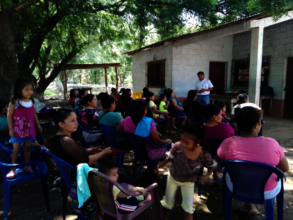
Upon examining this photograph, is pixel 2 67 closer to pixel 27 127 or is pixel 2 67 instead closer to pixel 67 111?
pixel 27 127

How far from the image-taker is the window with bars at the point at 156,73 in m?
8.66

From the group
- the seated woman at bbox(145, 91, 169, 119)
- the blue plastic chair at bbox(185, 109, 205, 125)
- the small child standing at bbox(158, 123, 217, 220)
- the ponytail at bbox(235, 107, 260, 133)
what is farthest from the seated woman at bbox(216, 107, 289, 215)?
the seated woman at bbox(145, 91, 169, 119)

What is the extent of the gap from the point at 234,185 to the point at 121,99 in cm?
491

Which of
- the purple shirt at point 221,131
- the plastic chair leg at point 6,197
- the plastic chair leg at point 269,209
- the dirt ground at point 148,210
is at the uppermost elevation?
the purple shirt at point 221,131

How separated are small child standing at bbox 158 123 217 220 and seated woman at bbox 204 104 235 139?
0.70 meters

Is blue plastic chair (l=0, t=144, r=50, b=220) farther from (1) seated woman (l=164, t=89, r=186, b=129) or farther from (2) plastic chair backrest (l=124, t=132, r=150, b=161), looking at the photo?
(1) seated woman (l=164, t=89, r=186, b=129)

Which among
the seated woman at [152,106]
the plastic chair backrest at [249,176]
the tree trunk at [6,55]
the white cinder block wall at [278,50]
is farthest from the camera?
the white cinder block wall at [278,50]

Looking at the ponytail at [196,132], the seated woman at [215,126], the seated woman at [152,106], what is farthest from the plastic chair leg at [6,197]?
the seated woman at [152,106]

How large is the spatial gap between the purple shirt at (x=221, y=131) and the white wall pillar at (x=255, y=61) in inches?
142

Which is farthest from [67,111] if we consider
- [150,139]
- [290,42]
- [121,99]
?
[290,42]

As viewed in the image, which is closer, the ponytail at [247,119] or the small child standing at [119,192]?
the small child standing at [119,192]

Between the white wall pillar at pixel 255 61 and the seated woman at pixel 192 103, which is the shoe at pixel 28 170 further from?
the white wall pillar at pixel 255 61

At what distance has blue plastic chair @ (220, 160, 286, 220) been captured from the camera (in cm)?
161

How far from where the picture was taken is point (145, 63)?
9961 mm
